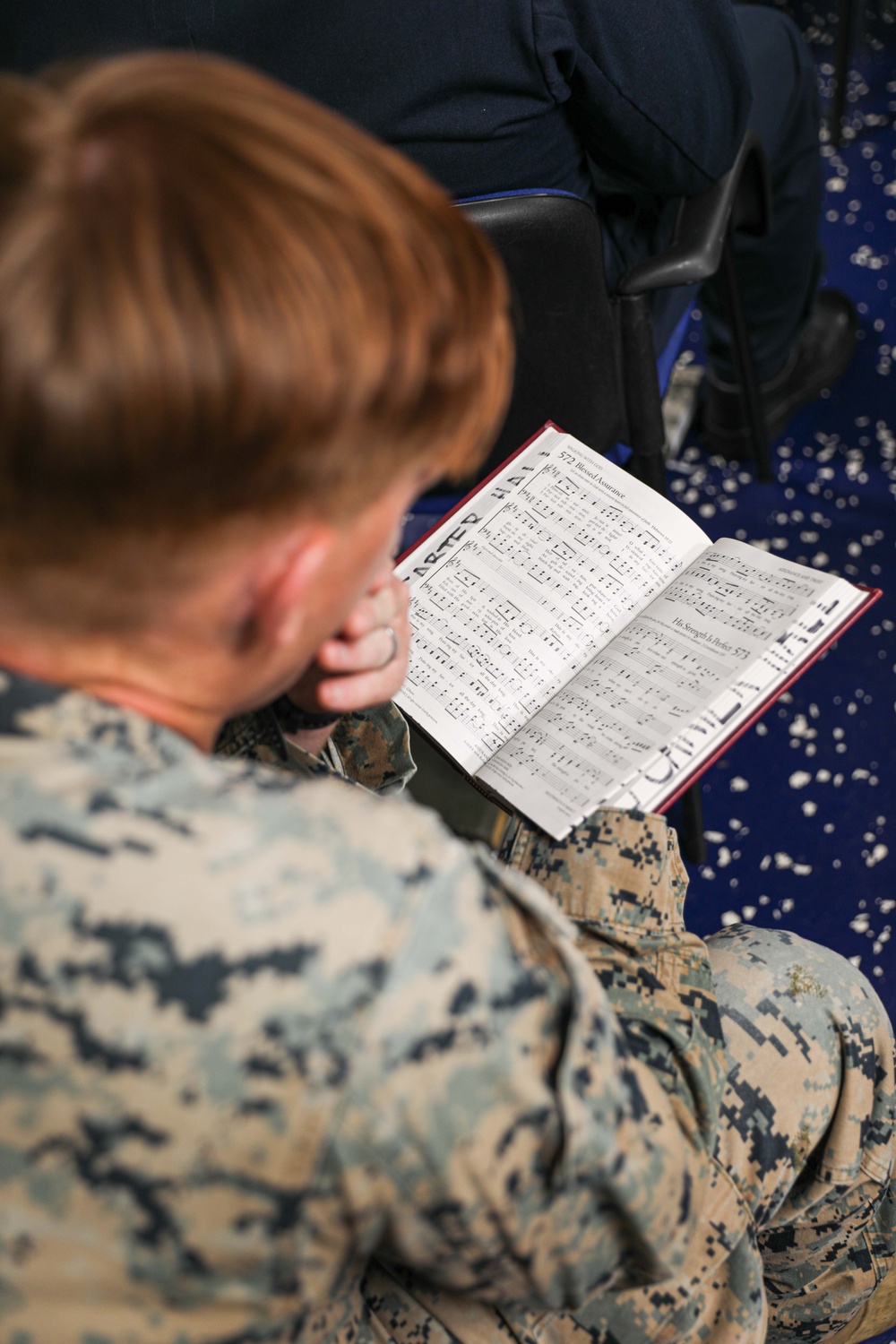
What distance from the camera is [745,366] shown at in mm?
1566

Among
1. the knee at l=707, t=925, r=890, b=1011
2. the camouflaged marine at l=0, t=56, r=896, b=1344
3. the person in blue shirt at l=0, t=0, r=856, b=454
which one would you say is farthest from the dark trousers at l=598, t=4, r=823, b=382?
the camouflaged marine at l=0, t=56, r=896, b=1344

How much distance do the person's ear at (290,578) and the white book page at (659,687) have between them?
1.15 ft

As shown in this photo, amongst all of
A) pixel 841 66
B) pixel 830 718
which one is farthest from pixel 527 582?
pixel 841 66

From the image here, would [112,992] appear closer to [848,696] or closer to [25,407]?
[25,407]

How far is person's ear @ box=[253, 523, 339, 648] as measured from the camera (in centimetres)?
45

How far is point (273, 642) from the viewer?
50 centimetres

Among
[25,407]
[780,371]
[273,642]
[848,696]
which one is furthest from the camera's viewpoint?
[780,371]

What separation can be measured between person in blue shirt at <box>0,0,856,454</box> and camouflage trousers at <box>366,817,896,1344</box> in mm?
702

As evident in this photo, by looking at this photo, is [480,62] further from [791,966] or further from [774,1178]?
[774,1178]

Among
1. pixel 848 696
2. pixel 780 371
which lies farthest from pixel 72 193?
pixel 780 371

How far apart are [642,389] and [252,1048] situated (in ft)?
3.34

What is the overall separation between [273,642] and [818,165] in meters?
1.57

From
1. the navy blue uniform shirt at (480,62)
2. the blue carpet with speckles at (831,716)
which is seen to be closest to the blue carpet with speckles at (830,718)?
the blue carpet with speckles at (831,716)

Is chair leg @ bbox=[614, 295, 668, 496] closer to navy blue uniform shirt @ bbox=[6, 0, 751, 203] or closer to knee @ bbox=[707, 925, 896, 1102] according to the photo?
navy blue uniform shirt @ bbox=[6, 0, 751, 203]
